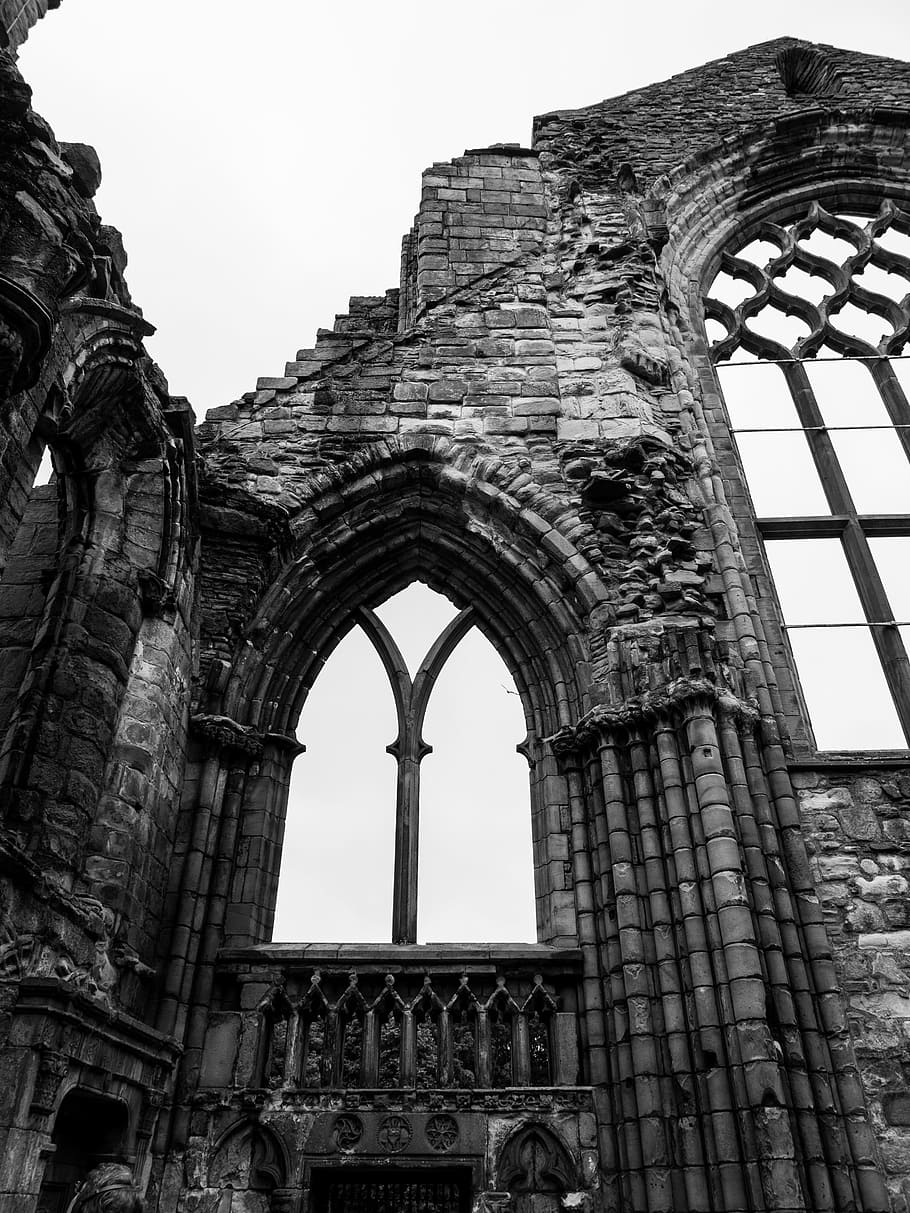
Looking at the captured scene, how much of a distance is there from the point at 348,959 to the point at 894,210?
10109 millimetres

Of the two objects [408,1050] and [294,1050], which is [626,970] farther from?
[294,1050]

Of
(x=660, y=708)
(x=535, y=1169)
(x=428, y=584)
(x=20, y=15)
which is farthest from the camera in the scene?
(x=20, y=15)

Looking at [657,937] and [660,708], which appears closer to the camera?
[657,937]

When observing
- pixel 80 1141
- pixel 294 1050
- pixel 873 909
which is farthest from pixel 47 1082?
pixel 873 909

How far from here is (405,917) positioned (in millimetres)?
6000

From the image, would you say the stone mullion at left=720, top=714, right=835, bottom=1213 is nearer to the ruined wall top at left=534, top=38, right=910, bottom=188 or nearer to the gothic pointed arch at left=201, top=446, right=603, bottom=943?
the gothic pointed arch at left=201, top=446, right=603, bottom=943

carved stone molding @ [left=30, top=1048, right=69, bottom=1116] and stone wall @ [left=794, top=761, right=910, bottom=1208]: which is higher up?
stone wall @ [left=794, top=761, right=910, bottom=1208]

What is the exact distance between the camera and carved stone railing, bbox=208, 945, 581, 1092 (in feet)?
17.2

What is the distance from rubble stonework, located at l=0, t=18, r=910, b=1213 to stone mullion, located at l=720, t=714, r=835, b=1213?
21 millimetres

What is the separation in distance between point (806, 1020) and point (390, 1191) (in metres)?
2.56

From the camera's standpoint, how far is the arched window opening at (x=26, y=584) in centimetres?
552

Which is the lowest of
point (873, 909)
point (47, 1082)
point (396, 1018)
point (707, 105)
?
point (47, 1082)

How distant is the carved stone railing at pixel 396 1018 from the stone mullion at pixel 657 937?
0.56 meters

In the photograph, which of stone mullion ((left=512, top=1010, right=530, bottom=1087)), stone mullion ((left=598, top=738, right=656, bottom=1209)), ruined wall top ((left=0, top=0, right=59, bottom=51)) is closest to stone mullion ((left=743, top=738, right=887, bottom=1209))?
stone mullion ((left=598, top=738, right=656, bottom=1209))
